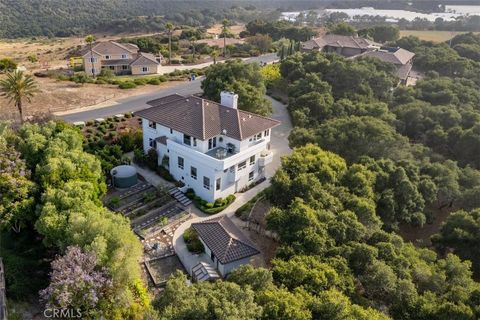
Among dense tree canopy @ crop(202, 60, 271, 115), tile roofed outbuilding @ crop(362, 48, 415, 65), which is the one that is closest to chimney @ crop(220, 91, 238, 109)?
dense tree canopy @ crop(202, 60, 271, 115)

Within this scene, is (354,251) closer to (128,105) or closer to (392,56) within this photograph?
(128,105)

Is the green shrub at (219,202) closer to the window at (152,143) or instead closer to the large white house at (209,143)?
the large white house at (209,143)

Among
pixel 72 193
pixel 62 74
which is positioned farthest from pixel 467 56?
pixel 72 193

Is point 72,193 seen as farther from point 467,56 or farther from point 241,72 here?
point 467,56

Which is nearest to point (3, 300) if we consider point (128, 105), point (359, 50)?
point (128, 105)

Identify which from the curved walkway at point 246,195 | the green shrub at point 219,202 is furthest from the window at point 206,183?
the curved walkway at point 246,195
